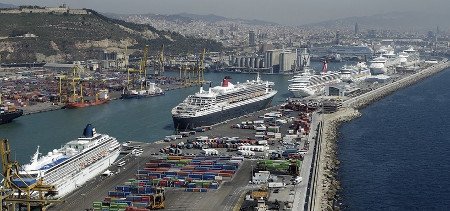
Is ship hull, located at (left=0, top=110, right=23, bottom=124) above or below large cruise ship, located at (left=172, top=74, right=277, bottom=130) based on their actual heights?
below

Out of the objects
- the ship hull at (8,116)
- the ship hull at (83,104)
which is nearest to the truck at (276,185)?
the ship hull at (8,116)

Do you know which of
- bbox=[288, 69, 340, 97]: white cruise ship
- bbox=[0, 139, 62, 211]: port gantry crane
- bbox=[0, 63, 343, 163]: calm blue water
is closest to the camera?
bbox=[0, 139, 62, 211]: port gantry crane

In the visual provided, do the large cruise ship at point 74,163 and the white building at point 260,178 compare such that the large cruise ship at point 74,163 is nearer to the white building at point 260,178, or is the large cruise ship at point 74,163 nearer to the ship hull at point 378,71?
the white building at point 260,178

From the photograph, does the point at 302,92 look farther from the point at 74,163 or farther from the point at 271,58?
the point at 74,163

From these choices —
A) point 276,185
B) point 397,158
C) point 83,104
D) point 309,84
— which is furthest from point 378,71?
point 276,185

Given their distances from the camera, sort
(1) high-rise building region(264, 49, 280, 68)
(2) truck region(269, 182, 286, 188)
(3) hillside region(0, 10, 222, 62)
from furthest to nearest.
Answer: (3) hillside region(0, 10, 222, 62), (1) high-rise building region(264, 49, 280, 68), (2) truck region(269, 182, 286, 188)

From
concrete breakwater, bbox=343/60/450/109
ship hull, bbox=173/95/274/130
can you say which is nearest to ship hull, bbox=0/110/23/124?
ship hull, bbox=173/95/274/130

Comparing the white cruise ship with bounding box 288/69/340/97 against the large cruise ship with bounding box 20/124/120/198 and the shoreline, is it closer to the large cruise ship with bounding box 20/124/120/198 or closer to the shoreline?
the shoreline
